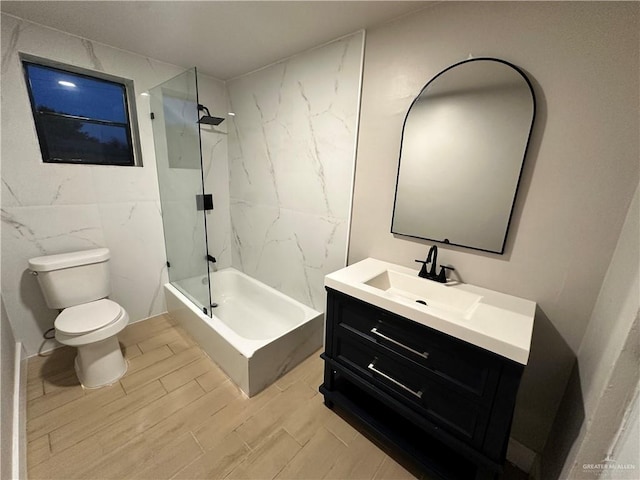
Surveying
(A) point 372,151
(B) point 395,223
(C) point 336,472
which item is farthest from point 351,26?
(C) point 336,472

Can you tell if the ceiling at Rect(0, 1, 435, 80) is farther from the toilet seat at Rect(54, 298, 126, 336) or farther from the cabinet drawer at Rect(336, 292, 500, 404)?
the toilet seat at Rect(54, 298, 126, 336)

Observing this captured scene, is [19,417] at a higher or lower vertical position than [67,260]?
lower

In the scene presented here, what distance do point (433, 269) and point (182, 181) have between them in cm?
197

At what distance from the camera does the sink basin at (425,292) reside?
1.25m

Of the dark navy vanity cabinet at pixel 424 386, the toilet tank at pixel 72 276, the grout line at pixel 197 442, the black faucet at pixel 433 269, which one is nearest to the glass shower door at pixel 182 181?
the toilet tank at pixel 72 276

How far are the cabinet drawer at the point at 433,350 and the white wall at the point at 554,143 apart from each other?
1.53ft

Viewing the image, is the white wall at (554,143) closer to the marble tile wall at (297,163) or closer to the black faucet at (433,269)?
the black faucet at (433,269)

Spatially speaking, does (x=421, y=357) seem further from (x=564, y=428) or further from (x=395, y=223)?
(x=395, y=223)

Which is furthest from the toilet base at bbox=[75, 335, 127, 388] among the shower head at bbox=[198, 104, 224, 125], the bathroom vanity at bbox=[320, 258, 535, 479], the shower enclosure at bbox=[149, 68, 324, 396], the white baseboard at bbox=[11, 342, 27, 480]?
the shower head at bbox=[198, 104, 224, 125]

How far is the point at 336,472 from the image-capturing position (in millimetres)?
1244

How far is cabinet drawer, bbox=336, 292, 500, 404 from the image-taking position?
3.17 ft

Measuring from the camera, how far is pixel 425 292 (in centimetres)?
139

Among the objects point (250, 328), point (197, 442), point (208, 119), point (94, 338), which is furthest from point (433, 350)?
point (208, 119)

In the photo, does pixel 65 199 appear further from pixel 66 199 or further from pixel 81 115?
pixel 81 115
